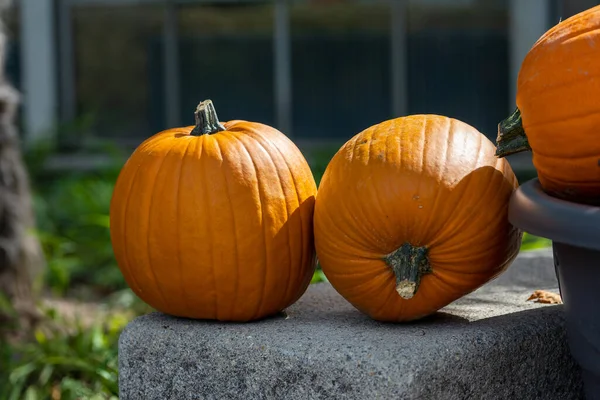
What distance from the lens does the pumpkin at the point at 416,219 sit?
1.82 m

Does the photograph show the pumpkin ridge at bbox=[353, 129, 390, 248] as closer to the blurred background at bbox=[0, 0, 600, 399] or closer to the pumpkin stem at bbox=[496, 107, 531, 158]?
the pumpkin stem at bbox=[496, 107, 531, 158]

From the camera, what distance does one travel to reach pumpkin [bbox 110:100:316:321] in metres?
1.96

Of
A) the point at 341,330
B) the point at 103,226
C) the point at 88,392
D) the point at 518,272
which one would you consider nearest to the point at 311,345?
the point at 341,330

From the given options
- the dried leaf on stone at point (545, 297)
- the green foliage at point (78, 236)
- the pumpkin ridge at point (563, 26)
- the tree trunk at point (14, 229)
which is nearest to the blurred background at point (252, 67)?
the green foliage at point (78, 236)

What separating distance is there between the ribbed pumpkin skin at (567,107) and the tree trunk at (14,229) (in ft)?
9.45

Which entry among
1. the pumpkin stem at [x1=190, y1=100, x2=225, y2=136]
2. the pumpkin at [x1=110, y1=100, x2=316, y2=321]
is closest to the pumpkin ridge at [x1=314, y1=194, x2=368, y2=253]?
the pumpkin at [x1=110, y1=100, x2=316, y2=321]

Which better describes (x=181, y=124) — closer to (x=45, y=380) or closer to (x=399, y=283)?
(x=45, y=380)

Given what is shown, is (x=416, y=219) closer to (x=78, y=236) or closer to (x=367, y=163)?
(x=367, y=163)

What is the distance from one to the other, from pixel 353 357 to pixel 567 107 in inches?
26.0

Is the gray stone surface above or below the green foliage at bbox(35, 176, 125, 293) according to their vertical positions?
above

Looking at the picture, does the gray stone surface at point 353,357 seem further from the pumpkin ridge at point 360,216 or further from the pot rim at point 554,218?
the pot rim at point 554,218

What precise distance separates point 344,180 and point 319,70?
497cm

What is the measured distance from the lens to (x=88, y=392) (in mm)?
2889

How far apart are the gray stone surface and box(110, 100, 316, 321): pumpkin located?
0.07 meters
